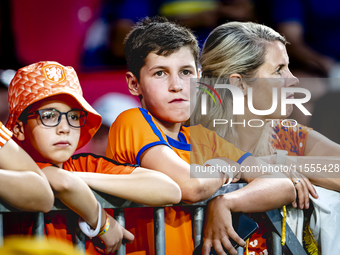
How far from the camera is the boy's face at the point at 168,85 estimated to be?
1.09 metres

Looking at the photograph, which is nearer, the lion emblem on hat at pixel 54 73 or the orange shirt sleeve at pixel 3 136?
the orange shirt sleeve at pixel 3 136

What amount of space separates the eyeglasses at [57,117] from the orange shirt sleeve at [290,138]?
0.81 meters

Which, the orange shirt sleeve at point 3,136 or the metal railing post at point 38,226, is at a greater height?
the orange shirt sleeve at point 3,136

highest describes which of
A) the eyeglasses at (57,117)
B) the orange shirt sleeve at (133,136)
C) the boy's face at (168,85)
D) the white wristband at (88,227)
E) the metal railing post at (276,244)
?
the boy's face at (168,85)

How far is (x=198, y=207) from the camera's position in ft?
3.26

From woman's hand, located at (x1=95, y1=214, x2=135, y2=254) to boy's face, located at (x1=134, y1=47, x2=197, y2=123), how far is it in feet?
1.27

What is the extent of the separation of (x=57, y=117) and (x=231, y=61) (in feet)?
2.40

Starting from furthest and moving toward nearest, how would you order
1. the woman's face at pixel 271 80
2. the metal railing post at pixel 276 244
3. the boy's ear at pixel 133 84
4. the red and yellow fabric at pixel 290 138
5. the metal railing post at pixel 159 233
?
the red and yellow fabric at pixel 290 138 < the woman's face at pixel 271 80 < the boy's ear at pixel 133 84 < the metal railing post at pixel 276 244 < the metal railing post at pixel 159 233

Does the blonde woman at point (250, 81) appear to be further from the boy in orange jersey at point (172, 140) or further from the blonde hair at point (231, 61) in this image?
the boy in orange jersey at point (172, 140)

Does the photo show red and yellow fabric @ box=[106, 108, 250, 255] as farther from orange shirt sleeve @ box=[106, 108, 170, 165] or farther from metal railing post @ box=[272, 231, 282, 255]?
metal railing post @ box=[272, 231, 282, 255]

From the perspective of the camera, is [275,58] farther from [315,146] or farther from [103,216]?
[103,216]

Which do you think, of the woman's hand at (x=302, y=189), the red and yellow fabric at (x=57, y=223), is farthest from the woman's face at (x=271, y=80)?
the red and yellow fabric at (x=57, y=223)

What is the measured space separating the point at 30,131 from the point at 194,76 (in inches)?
21.5

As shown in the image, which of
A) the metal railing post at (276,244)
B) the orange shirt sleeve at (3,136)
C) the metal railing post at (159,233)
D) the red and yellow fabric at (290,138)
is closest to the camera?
the orange shirt sleeve at (3,136)
